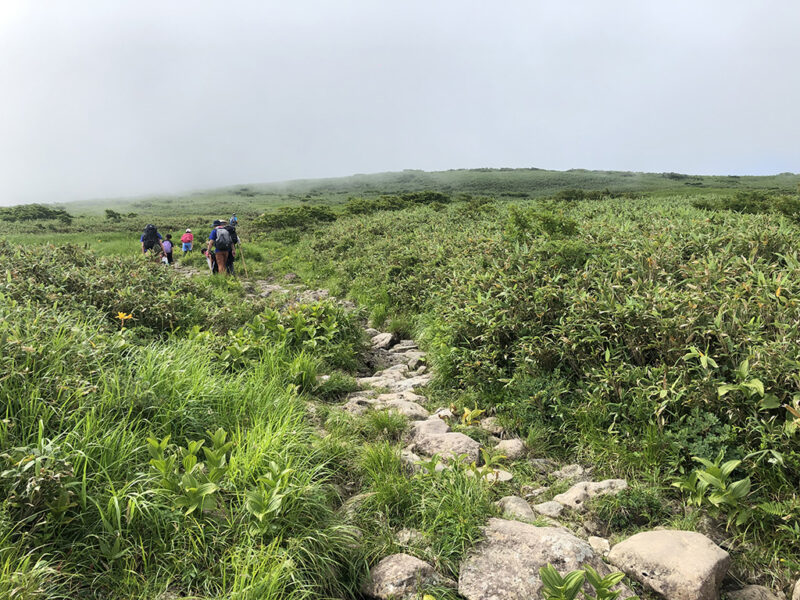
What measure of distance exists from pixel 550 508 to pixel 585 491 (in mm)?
379

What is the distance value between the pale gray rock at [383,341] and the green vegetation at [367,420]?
106 centimetres

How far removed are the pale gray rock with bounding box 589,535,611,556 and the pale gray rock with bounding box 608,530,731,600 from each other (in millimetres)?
82

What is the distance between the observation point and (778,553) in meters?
3.03

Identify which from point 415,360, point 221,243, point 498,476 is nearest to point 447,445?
point 498,476

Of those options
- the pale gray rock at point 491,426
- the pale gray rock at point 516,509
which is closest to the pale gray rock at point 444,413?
the pale gray rock at point 491,426

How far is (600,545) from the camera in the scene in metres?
3.26

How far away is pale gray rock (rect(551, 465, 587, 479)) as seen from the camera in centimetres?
418

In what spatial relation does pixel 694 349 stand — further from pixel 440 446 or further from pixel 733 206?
pixel 733 206

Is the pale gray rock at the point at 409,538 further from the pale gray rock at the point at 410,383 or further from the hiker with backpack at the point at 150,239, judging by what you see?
the hiker with backpack at the point at 150,239

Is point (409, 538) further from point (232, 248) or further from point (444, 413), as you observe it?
point (232, 248)

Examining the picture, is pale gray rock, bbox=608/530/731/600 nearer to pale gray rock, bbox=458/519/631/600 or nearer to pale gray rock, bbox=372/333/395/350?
pale gray rock, bbox=458/519/631/600

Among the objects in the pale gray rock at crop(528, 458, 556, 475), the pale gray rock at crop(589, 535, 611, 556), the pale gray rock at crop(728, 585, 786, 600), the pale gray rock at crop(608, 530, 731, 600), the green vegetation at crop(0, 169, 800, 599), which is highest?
the green vegetation at crop(0, 169, 800, 599)

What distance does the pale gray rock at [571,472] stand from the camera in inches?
165

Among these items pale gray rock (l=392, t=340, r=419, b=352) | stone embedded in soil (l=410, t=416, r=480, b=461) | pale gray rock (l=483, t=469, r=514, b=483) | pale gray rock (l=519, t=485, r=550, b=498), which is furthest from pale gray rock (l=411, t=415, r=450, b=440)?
pale gray rock (l=392, t=340, r=419, b=352)
